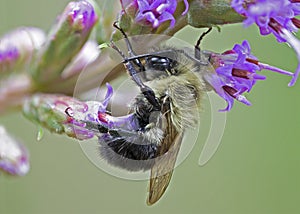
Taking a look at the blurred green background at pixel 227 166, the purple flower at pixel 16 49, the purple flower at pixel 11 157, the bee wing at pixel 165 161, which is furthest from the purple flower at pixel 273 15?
the blurred green background at pixel 227 166

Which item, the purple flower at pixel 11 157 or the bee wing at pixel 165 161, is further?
the purple flower at pixel 11 157

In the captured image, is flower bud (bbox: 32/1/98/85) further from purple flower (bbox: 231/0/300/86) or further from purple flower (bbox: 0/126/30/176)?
purple flower (bbox: 231/0/300/86)

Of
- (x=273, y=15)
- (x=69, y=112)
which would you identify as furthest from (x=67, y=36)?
(x=273, y=15)

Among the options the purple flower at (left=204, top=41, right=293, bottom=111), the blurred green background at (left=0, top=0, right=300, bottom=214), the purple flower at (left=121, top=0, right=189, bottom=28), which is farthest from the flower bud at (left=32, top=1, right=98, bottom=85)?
the blurred green background at (left=0, top=0, right=300, bottom=214)

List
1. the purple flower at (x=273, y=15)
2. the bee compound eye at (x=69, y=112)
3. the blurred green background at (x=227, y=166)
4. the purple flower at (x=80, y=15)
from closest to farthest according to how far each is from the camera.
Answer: the purple flower at (x=273, y=15)
the bee compound eye at (x=69, y=112)
the purple flower at (x=80, y=15)
the blurred green background at (x=227, y=166)

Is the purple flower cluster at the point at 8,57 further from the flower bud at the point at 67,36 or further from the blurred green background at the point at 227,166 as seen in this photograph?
the blurred green background at the point at 227,166

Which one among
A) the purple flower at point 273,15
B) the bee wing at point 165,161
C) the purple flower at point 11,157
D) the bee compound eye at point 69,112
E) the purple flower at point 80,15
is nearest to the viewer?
the purple flower at point 273,15

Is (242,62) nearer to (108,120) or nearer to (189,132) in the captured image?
(189,132)
